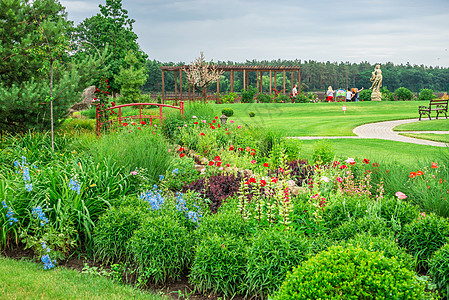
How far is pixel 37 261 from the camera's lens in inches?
152

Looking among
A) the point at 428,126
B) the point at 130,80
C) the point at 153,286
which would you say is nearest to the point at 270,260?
the point at 153,286

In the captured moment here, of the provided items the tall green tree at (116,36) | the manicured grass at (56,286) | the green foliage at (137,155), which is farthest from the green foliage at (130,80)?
the manicured grass at (56,286)

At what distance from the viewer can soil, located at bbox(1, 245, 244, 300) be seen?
3125mm

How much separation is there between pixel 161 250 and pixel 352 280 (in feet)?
5.60

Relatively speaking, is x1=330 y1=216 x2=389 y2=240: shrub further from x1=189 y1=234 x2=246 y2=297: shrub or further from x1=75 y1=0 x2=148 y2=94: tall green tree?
x1=75 y1=0 x2=148 y2=94: tall green tree

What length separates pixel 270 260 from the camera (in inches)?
116

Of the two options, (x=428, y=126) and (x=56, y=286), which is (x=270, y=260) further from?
(x=428, y=126)

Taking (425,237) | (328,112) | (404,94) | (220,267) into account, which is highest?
(404,94)

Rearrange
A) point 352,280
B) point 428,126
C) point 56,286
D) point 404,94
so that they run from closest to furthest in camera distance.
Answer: point 352,280
point 56,286
point 428,126
point 404,94

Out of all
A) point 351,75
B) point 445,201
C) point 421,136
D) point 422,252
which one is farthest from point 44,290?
point 351,75

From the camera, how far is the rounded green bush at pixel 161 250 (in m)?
3.32

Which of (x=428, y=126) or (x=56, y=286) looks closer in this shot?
(x=56, y=286)

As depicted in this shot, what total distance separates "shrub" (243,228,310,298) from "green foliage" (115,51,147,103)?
23.9m

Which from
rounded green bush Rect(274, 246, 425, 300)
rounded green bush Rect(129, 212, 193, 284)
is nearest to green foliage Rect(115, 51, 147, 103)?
rounded green bush Rect(129, 212, 193, 284)
